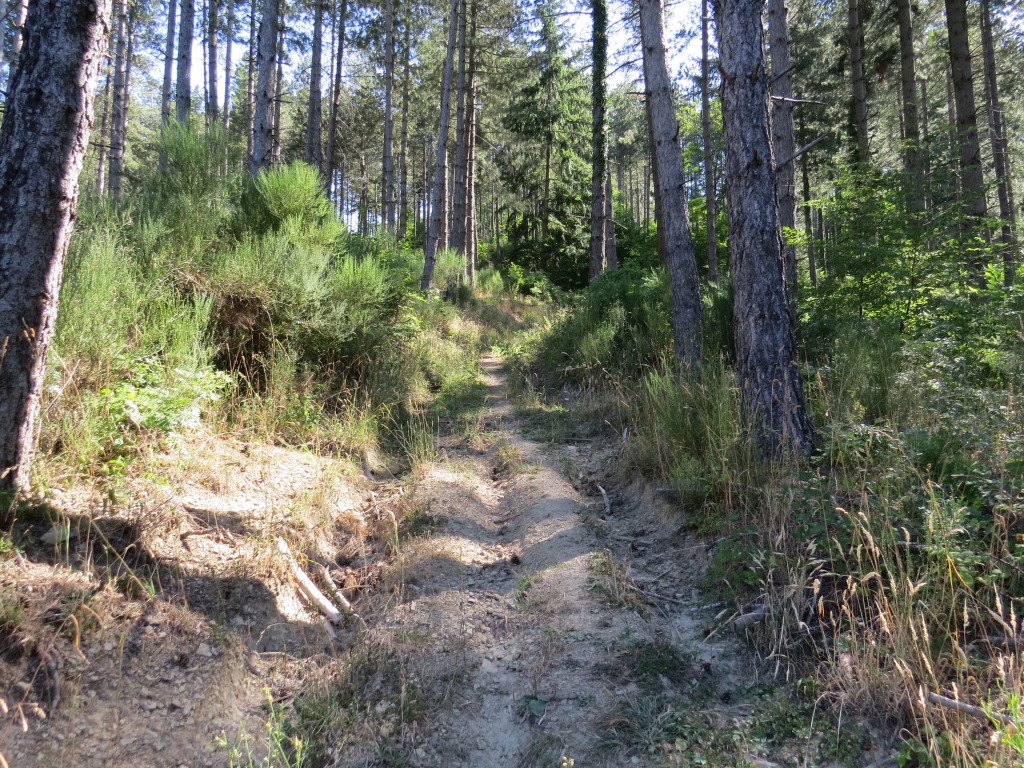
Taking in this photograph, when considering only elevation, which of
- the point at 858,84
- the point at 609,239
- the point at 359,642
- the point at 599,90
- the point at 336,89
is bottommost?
the point at 359,642

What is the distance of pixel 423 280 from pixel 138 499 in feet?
38.2

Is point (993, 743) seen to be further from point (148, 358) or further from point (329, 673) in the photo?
point (148, 358)

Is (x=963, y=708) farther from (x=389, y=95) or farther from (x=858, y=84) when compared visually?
(x=389, y=95)

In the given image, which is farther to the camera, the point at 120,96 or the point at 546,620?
the point at 120,96

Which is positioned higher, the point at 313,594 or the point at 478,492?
the point at 478,492

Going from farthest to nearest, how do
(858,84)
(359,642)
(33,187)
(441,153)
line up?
(441,153) → (858,84) → (359,642) → (33,187)

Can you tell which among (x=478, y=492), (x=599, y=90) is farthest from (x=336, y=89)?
(x=478, y=492)

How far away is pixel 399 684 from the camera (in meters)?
2.84

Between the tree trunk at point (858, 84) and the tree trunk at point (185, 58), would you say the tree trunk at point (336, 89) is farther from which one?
the tree trunk at point (858, 84)

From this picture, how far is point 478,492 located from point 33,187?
3.85 m

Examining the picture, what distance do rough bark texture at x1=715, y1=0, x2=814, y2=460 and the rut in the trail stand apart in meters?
1.25

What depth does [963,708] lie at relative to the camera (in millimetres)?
2107

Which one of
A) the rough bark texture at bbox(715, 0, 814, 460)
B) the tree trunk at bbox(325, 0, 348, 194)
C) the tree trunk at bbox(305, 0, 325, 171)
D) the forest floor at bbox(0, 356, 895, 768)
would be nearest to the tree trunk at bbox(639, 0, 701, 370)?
the rough bark texture at bbox(715, 0, 814, 460)

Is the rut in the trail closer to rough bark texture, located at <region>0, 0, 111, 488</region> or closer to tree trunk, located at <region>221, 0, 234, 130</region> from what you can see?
rough bark texture, located at <region>0, 0, 111, 488</region>
